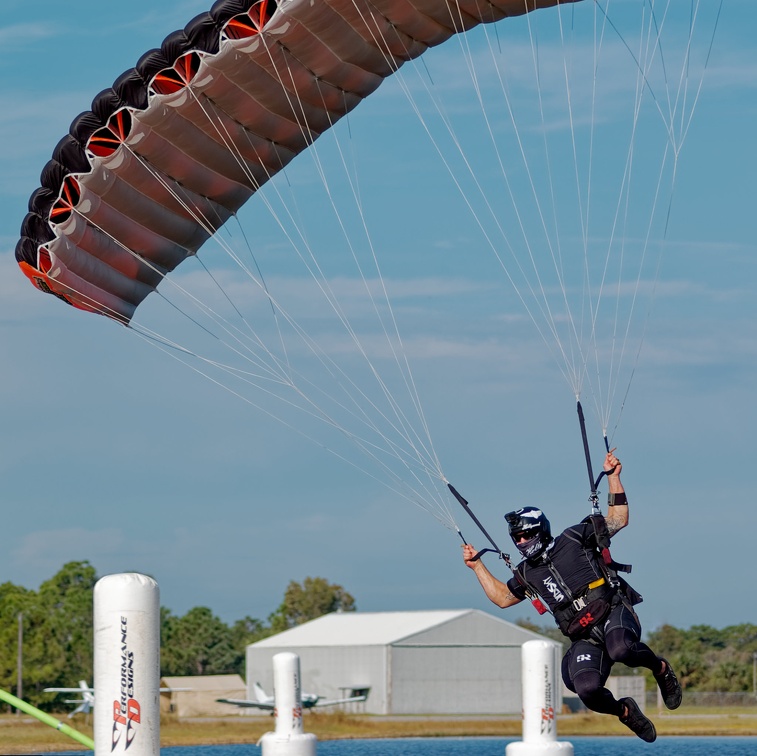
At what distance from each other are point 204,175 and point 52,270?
1.99 meters

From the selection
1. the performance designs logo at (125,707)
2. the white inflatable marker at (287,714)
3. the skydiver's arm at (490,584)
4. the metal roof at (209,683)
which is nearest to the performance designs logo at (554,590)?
the skydiver's arm at (490,584)

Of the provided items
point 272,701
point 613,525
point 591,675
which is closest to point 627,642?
point 591,675

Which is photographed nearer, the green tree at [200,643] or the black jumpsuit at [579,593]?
the black jumpsuit at [579,593]

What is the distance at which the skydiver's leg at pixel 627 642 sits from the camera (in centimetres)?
1115

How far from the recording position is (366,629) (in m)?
62.5

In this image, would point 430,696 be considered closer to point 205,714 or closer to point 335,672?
point 335,672

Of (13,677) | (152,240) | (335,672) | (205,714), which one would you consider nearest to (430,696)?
(335,672)

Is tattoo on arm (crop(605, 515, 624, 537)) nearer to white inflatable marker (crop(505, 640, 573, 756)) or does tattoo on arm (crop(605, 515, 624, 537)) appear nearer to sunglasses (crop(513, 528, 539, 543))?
sunglasses (crop(513, 528, 539, 543))

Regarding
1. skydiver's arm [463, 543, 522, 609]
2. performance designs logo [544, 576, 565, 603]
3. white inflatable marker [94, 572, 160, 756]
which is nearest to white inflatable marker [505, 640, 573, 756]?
skydiver's arm [463, 543, 522, 609]

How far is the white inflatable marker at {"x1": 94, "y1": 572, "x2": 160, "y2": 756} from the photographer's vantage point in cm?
827

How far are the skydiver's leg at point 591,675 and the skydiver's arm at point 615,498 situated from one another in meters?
1.01

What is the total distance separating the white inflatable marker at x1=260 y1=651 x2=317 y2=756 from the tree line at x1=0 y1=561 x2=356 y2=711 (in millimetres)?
28244

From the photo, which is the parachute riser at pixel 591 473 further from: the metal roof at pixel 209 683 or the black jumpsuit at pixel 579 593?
the metal roof at pixel 209 683

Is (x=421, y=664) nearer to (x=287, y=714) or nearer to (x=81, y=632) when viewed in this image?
(x=81, y=632)
